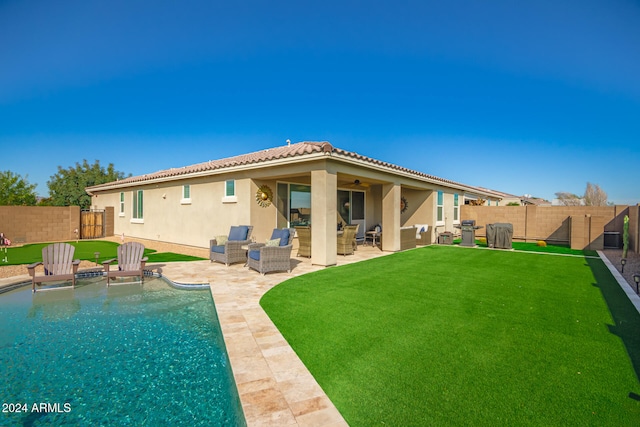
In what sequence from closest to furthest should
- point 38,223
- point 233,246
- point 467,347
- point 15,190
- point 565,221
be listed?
point 467,347
point 233,246
point 565,221
point 38,223
point 15,190

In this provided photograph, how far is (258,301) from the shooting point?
5.77 meters

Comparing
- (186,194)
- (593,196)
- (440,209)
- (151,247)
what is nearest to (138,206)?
(151,247)

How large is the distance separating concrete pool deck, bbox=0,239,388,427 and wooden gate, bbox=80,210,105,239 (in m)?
17.4

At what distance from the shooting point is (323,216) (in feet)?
29.2

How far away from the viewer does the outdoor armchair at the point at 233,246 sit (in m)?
9.42

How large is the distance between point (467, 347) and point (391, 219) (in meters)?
8.89

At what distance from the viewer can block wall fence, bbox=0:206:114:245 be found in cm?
1616

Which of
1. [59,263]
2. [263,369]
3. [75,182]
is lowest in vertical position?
[263,369]

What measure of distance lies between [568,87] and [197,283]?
18113 mm

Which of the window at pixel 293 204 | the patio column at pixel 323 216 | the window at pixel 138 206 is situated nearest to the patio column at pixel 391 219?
the window at pixel 293 204

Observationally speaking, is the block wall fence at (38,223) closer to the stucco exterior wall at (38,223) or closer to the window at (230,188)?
the stucco exterior wall at (38,223)

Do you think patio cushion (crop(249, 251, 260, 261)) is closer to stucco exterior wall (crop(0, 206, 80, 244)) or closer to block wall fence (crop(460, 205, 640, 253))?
block wall fence (crop(460, 205, 640, 253))

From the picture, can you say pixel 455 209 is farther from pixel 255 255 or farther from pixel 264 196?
pixel 255 255

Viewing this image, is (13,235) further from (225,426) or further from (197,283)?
(225,426)
